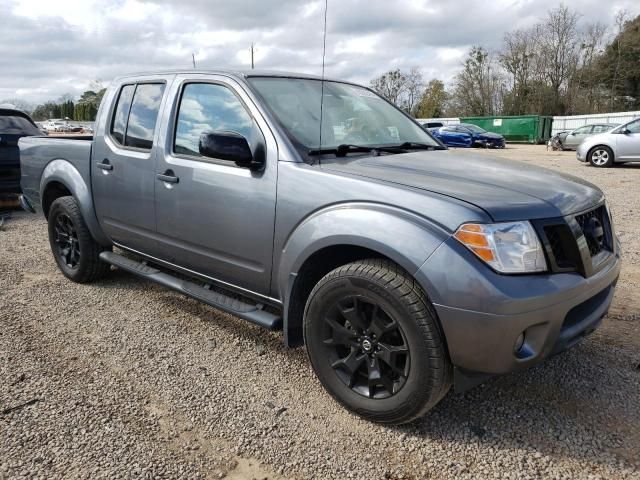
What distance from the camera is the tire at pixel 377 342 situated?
2297 mm

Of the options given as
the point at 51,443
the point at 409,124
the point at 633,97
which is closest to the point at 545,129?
the point at 633,97

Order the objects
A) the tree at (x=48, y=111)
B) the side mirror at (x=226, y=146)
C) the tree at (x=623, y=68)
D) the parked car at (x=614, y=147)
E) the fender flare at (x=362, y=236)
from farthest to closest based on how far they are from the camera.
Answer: the tree at (x=48, y=111) < the tree at (x=623, y=68) < the parked car at (x=614, y=147) < the side mirror at (x=226, y=146) < the fender flare at (x=362, y=236)

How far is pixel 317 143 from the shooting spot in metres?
3.00

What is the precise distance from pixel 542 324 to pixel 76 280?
4070 millimetres

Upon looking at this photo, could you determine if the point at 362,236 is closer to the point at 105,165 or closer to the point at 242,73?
the point at 242,73

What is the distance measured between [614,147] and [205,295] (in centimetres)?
1544

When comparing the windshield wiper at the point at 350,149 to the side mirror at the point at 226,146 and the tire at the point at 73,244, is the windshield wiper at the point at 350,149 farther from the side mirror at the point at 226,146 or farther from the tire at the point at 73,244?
the tire at the point at 73,244

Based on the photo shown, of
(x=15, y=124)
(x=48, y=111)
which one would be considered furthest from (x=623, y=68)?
(x=48, y=111)

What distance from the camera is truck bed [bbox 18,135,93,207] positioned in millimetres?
4309

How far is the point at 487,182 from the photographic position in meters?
2.58

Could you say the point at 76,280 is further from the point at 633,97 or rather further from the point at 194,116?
the point at 633,97

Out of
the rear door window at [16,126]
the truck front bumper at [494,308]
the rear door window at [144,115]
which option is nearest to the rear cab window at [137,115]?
the rear door window at [144,115]

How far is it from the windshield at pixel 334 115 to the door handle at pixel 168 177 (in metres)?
0.80

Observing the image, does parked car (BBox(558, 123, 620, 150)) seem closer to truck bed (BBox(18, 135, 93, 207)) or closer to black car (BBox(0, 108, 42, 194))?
black car (BBox(0, 108, 42, 194))
